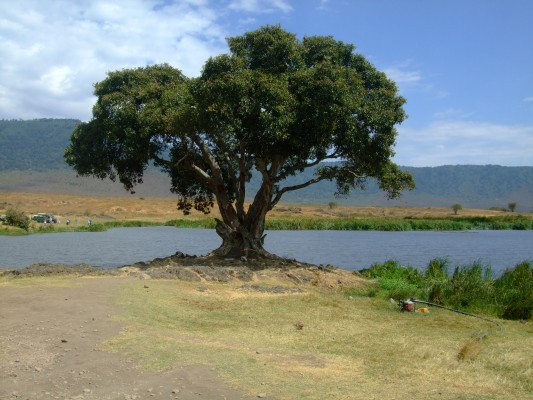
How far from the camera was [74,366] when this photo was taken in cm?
729

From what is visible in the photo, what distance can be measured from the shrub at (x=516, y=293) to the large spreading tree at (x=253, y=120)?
4.88 meters

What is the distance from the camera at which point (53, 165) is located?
566 ft

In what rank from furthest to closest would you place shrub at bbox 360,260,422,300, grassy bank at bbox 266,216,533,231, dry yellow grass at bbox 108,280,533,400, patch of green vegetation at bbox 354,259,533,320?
grassy bank at bbox 266,216,533,231
shrub at bbox 360,260,422,300
patch of green vegetation at bbox 354,259,533,320
dry yellow grass at bbox 108,280,533,400

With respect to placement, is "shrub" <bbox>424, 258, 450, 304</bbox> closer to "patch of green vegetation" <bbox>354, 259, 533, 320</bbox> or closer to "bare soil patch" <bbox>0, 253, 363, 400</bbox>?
"patch of green vegetation" <bbox>354, 259, 533, 320</bbox>

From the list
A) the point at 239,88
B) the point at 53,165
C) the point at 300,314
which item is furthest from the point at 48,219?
the point at 53,165

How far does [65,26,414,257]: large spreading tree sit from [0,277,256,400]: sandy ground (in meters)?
8.01

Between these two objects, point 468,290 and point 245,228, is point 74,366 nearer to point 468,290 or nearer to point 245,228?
point 468,290

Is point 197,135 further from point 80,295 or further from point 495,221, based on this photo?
point 495,221

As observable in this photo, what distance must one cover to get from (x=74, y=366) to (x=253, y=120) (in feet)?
35.2

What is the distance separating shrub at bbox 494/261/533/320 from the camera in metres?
13.4

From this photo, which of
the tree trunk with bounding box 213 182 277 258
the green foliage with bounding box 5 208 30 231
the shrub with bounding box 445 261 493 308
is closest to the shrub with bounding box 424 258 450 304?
the shrub with bounding box 445 261 493 308

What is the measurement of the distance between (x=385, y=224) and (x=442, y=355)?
54652 mm

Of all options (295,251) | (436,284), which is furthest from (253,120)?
(295,251)

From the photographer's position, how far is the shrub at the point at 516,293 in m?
13.4
